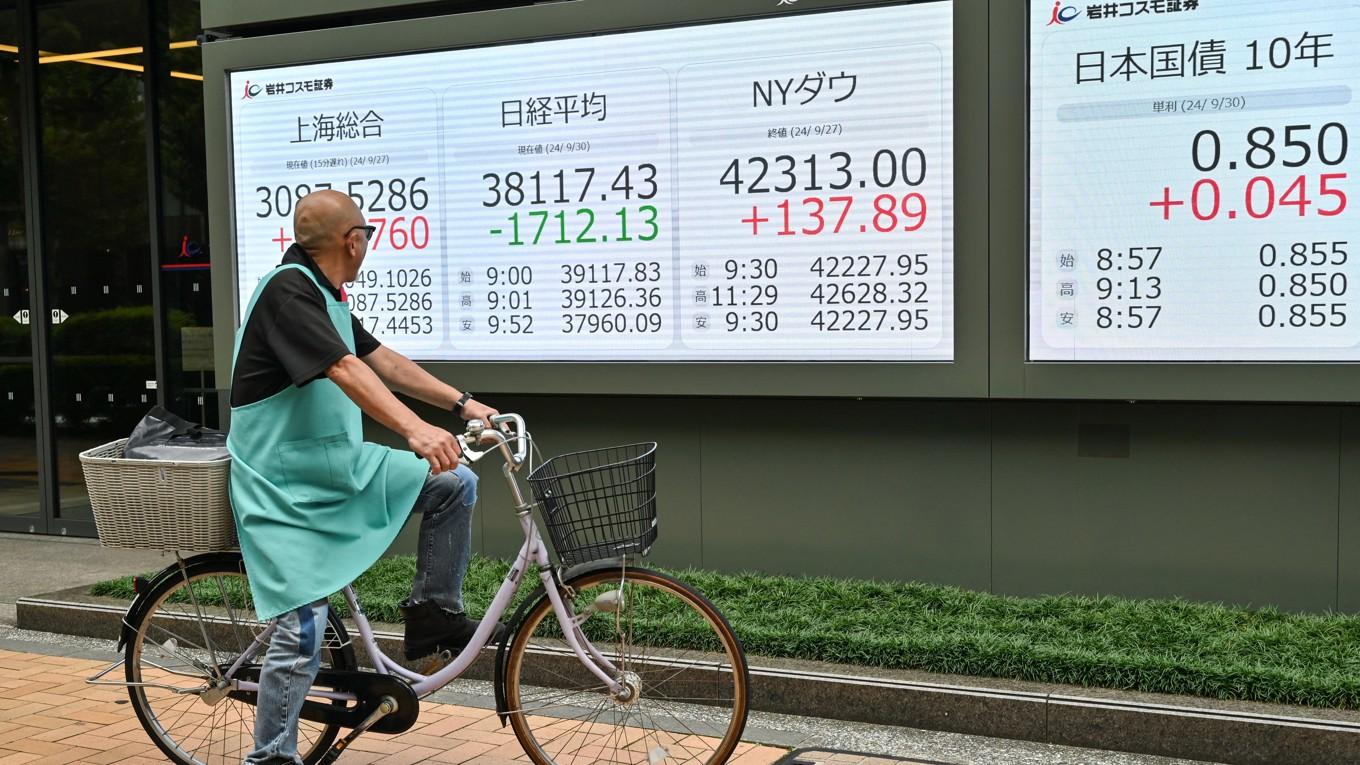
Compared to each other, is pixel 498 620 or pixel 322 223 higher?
pixel 322 223

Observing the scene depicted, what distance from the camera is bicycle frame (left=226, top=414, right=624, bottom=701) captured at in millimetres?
4082

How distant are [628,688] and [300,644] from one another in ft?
3.13

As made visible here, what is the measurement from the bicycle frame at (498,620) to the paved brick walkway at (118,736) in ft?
1.80

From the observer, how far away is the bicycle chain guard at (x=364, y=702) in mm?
4172

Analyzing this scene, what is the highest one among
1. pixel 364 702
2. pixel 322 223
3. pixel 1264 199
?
pixel 1264 199

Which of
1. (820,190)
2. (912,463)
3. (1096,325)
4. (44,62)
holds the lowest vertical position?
(912,463)

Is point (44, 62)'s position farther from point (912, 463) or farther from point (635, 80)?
point (912, 463)

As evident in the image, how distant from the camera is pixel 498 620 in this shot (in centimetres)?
430

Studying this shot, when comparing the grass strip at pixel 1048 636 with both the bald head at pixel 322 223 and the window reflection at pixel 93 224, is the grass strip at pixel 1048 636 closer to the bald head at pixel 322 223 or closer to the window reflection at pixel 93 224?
the bald head at pixel 322 223

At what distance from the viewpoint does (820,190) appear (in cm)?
642

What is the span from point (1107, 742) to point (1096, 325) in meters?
1.95

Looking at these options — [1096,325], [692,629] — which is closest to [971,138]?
[1096,325]

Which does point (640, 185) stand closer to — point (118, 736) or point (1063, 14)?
point (1063, 14)

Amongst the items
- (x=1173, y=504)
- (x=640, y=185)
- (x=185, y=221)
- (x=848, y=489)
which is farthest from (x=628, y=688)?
(x=185, y=221)
